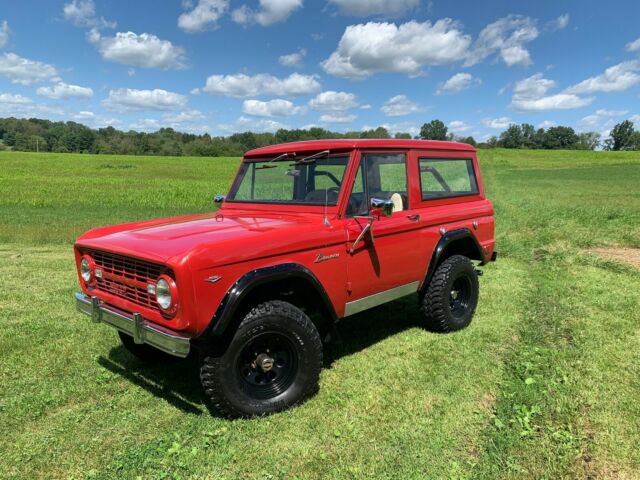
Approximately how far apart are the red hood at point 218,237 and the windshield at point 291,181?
9.9 inches

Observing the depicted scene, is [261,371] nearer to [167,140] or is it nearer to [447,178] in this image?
[447,178]

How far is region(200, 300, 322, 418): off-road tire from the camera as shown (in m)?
3.14

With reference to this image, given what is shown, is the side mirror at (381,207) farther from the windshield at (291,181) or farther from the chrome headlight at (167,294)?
the chrome headlight at (167,294)

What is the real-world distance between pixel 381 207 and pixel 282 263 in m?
0.95

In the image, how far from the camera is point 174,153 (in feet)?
251

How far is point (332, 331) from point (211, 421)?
115 cm

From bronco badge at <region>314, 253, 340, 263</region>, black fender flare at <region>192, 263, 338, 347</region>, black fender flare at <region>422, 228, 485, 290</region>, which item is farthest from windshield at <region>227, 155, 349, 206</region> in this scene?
black fender flare at <region>422, 228, 485, 290</region>

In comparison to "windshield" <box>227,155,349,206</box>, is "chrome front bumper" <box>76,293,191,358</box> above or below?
below

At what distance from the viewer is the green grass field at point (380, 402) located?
2854 mm

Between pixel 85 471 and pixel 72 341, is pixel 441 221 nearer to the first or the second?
pixel 85 471

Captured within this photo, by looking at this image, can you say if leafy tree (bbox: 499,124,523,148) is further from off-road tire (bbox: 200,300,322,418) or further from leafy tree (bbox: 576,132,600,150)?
off-road tire (bbox: 200,300,322,418)

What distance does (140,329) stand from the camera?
3.06m

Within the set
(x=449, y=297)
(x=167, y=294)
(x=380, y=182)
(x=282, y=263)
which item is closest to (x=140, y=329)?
(x=167, y=294)

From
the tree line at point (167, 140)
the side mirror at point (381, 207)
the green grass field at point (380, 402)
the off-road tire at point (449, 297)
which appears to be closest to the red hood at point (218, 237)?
the side mirror at point (381, 207)
